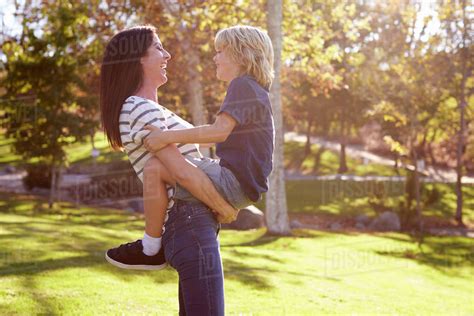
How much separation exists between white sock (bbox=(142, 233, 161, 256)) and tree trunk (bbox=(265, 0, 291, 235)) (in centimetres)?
1254

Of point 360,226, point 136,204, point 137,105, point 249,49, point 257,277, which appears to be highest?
point 249,49

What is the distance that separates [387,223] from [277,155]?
343 inches

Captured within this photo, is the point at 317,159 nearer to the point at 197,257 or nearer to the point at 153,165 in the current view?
the point at 153,165

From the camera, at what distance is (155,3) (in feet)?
60.2

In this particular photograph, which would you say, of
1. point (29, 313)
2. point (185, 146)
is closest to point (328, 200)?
point (29, 313)

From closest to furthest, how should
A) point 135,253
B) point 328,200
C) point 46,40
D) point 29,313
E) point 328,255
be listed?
point 135,253 < point 29,313 < point 328,255 < point 46,40 < point 328,200

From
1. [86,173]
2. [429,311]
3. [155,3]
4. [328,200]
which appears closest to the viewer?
[429,311]

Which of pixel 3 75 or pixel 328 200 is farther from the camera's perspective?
pixel 328 200

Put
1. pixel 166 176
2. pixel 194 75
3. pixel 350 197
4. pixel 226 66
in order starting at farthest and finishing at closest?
1. pixel 350 197
2. pixel 194 75
3. pixel 226 66
4. pixel 166 176

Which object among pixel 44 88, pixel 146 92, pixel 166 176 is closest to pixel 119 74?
pixel 146 92

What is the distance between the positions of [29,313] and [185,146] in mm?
4142

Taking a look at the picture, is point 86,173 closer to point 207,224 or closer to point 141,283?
point 141,283

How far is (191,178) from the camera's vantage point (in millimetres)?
2961

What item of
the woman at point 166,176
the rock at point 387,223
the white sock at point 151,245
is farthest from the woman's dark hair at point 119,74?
the rock at point 387,223
